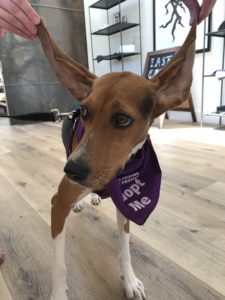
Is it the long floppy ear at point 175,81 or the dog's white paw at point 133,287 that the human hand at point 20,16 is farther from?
the dog's white paw at point 133,287

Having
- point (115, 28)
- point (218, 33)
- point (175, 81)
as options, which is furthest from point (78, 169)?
point (115, 28)

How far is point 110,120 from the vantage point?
724 millimetres

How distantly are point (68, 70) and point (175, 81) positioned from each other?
0.33 m

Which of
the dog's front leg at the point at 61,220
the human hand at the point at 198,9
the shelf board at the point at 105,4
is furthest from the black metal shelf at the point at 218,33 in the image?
the dog's front leg at the point at 61,220

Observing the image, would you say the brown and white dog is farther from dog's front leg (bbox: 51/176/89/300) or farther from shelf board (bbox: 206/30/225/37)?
shelf board (bbox: 206/30/225/37)

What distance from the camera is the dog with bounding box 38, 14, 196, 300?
70 cm

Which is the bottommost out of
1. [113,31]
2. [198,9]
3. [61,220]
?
[61,220]

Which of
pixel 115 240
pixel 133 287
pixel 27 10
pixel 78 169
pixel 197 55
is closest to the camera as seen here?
pixel 78 169

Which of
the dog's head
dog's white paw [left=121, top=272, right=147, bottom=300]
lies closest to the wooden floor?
dog's white paw [left=121, top=272, right=147, bottom=300]

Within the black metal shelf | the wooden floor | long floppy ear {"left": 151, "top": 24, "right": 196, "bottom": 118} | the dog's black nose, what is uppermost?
the black metal shelf

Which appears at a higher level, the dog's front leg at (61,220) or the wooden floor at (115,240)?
the dog's front leg at (61,220)

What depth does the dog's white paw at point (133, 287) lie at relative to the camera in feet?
3.06

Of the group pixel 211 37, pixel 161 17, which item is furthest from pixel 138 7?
pixel 211 37

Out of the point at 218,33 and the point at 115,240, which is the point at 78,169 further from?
the point at 218,33
